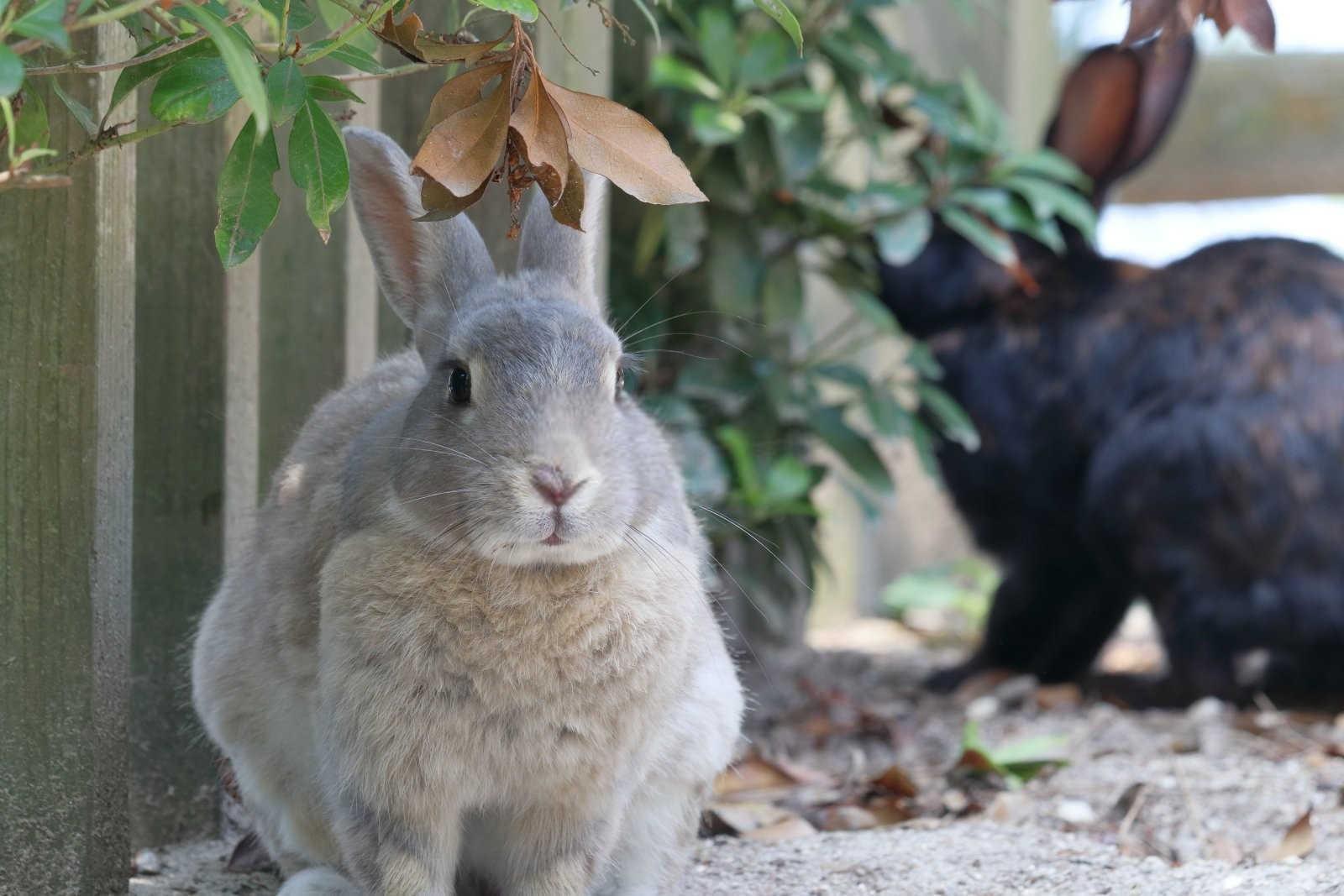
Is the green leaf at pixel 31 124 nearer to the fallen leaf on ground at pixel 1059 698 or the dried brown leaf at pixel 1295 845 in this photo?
the dried brown leaf at pixel 1295 845

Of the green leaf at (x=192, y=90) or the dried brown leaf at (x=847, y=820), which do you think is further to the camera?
the dried brown leaf at (x=847, y=820)

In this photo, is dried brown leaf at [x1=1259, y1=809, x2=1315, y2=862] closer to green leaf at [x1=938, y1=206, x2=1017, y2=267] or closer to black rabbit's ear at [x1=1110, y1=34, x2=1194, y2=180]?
green leaf at [x1=938, y1=206, x2=1017, y2=267]

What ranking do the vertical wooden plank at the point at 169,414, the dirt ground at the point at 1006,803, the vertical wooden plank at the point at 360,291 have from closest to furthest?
the dirt ground at the point at 1006,803, the vertical wooden plank at the point at 169,414, the vertical wooden plank at the point at 360,291

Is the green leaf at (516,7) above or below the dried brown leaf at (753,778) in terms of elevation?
above

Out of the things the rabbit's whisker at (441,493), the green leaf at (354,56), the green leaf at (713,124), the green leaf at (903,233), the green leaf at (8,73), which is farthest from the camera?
the green leaf at (903,233)

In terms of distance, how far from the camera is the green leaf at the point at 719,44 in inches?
151

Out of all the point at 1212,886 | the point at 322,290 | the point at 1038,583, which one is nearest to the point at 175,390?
the point at 322,290

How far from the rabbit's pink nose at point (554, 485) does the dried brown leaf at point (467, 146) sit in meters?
0.37

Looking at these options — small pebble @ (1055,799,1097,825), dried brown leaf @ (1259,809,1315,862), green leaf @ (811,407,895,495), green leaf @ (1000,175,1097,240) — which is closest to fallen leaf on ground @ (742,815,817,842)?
small pebble @ (1055,799,1097,825)

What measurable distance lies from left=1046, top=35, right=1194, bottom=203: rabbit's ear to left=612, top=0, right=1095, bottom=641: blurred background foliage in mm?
323

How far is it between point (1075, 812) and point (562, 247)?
63.3 inches

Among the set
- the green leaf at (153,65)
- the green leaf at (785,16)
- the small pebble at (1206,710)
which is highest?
the green leaf at (785,16)

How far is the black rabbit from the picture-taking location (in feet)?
14.3

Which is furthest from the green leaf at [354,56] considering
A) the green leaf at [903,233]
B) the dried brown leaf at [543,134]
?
the green leaf at [903,233]
